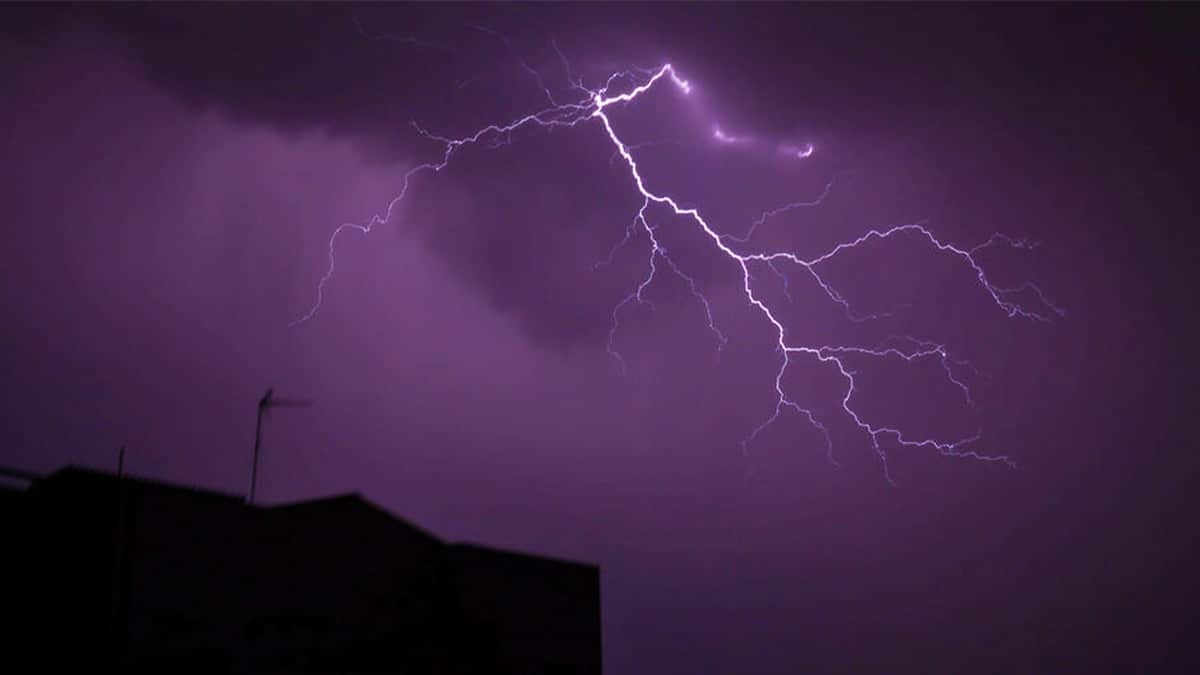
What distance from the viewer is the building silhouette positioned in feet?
37.0

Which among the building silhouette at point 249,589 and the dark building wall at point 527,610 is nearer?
the building silhouette at point 249,589

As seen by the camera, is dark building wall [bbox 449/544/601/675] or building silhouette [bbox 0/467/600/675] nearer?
building silhouette [bbox 0/467/600/675]

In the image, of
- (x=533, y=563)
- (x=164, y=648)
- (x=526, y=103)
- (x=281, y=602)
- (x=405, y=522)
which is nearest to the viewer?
(x=164, y=648)

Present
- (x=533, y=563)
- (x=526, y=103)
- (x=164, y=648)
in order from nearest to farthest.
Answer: (x=164, y=648), (x=533, y=563), (x=526, y=103)

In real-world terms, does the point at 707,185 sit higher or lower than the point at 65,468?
higher

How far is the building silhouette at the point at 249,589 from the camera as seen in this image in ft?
37.0

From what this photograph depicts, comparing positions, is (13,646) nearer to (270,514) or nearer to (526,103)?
(270,514)

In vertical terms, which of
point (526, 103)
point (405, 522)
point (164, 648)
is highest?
point (526, 103)

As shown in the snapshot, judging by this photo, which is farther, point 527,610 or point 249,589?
point 527,610

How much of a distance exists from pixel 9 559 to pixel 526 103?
12.6 meters

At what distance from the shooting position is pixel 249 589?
1243 cm

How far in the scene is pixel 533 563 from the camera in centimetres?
1614

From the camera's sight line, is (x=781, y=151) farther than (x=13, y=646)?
Yes

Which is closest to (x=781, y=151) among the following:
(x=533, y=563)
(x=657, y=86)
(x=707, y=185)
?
(x=707, y=185)
